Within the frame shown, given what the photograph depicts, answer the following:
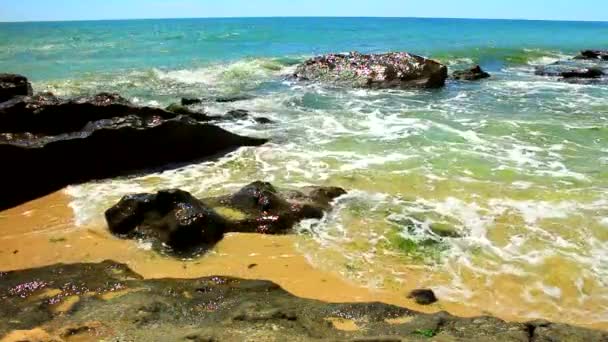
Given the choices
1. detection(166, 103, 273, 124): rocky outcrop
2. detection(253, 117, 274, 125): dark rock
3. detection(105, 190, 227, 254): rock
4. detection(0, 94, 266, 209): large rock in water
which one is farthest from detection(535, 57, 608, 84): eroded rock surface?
detection(105, 190, 227, 254): rock

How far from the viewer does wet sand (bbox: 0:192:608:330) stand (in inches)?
209

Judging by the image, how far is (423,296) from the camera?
524 cm

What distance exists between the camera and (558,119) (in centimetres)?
1410

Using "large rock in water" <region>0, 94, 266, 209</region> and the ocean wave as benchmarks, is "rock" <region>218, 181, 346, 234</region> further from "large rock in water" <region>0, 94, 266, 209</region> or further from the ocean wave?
the ocean wave

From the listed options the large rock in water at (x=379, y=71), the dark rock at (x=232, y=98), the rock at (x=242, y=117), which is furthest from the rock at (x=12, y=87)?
the large rock in water at (x=379, y=71)

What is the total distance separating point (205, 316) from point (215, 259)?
1702 mm

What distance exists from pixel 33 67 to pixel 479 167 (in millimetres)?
24965

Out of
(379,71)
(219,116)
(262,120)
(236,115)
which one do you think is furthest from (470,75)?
(219,116)

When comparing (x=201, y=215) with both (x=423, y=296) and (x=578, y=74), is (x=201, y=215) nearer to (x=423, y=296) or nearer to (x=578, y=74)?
(x=423, y=296)

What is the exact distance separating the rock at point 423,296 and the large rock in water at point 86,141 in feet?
19.0

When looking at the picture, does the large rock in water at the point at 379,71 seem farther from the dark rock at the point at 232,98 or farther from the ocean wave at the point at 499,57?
the ocean wave at the point at 499,57

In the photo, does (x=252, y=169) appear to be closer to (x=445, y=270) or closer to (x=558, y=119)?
(x=445, y=270)

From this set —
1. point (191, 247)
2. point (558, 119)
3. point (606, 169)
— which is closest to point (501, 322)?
point (191, 247)

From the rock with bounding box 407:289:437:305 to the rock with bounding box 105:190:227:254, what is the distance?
2462 millimetres
